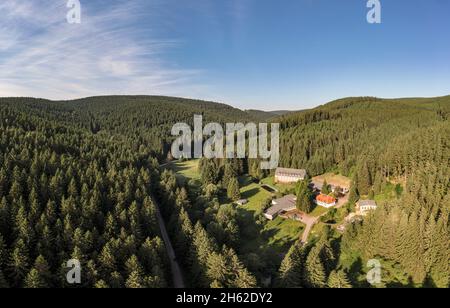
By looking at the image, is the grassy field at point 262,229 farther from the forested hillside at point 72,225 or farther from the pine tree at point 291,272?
the forested hillside at point 72,225

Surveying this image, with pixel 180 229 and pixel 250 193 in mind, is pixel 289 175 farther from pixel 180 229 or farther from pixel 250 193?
pixel 180 229

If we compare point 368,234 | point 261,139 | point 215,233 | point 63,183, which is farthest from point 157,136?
point 368,234

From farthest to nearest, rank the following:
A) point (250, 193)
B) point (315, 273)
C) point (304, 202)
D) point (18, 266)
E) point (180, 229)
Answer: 1. point (250, 193)
2. point (304, 202)
3. point (180, 229)
4. point (315, 273)
5. point (18, 266)

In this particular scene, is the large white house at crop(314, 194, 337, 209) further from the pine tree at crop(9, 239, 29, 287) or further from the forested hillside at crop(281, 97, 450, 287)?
the pine tree at crop(9, 239, 29, 287)

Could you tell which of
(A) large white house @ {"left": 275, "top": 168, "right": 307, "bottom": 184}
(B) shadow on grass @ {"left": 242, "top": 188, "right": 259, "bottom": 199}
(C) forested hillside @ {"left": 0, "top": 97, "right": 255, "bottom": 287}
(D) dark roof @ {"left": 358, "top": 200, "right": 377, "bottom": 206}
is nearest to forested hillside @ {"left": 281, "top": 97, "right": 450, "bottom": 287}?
(D) dark roof @ {"left": 358, "top": 200, "right": 377, "bottom": 206}

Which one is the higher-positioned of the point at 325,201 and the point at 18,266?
the point at 325,201

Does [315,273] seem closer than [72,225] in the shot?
Yes

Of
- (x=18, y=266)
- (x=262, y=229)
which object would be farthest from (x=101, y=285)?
(x=262, y=229)

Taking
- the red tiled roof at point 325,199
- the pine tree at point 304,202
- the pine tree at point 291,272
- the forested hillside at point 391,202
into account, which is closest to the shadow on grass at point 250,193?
the pine tree at point 304,202

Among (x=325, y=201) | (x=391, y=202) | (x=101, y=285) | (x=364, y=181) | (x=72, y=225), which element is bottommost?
(x=101, y=285)
